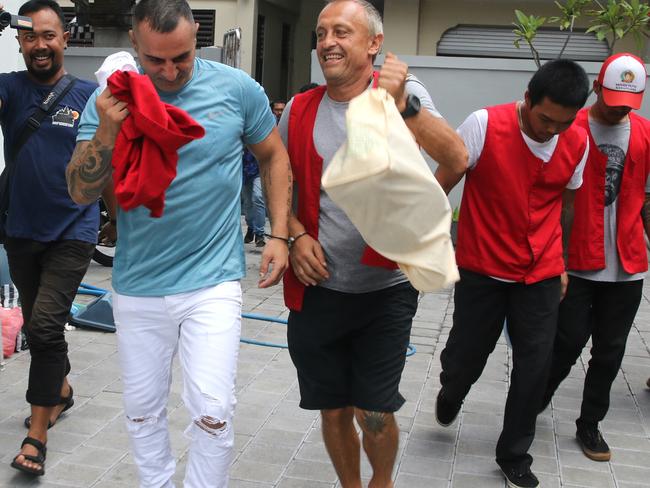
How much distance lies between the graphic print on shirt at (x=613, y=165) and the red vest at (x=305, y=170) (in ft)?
5.74

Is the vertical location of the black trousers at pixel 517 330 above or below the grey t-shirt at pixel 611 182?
below

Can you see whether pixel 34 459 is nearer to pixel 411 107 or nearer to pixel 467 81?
pixel 411 107

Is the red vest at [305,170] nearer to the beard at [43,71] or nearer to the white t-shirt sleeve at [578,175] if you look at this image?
the white t-shirt sleeve at [578,175]

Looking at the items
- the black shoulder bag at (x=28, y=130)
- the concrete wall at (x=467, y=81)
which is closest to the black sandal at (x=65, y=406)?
the black shoulder bag at (x=28, y=130)

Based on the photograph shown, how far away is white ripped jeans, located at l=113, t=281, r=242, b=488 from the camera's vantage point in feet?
12.0

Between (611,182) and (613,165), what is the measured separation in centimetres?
9

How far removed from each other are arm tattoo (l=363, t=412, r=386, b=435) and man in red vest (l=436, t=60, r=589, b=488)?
37.0 inches

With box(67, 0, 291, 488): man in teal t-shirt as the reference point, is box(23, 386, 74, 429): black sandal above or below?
below

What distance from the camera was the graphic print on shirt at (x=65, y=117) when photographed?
196 inches

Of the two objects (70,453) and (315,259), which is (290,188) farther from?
(70,453)

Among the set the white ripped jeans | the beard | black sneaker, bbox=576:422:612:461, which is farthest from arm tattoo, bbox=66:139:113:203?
black sneaker, bbox=576:422:612:461

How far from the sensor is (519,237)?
4.63 m

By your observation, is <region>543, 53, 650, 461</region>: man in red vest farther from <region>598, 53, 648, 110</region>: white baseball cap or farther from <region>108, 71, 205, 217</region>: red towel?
<region>108, 71, 205, 217</region>: red towel

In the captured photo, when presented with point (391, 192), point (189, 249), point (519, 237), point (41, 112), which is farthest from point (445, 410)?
point (41, 112)
